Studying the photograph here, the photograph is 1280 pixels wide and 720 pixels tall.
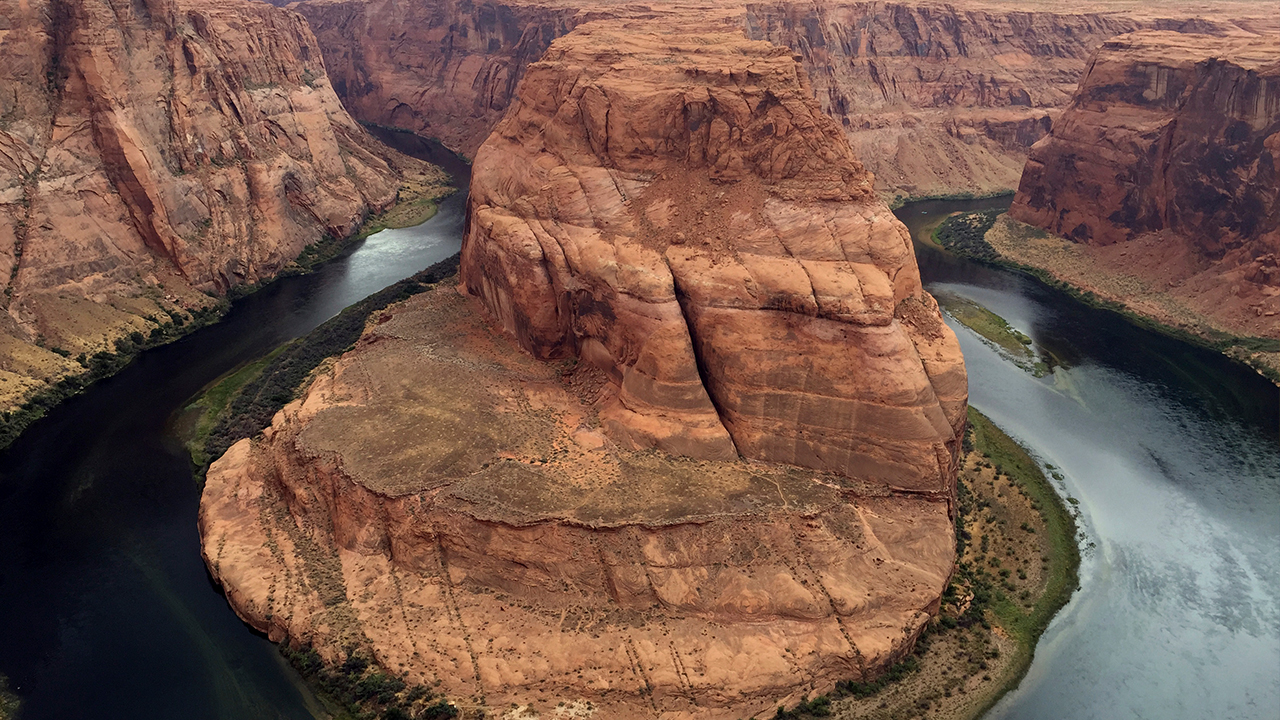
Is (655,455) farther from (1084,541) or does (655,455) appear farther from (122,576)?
(122,576)

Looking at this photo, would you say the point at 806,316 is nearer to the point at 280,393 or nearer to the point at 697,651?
the point at 697,651

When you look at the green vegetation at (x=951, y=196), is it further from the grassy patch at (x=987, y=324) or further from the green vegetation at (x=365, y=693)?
the green vegetation at (x=365, y=693)

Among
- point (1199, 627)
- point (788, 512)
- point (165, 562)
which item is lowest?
point (1199, 627)

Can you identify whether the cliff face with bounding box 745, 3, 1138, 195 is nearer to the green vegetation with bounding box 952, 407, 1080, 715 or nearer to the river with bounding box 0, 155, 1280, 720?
the river with bounding box 0, 155, 1280, 720

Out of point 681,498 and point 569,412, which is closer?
point 681,498

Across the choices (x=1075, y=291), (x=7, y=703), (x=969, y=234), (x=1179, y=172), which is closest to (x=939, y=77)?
(x=969, y=234)

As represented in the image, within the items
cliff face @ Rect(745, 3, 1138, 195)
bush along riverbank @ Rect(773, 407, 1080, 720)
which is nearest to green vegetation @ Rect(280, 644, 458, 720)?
bush along riverbank @ Rect(773, 407, 1080, 720)

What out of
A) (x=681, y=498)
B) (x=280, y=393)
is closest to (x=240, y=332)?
(x=280, y=393)
